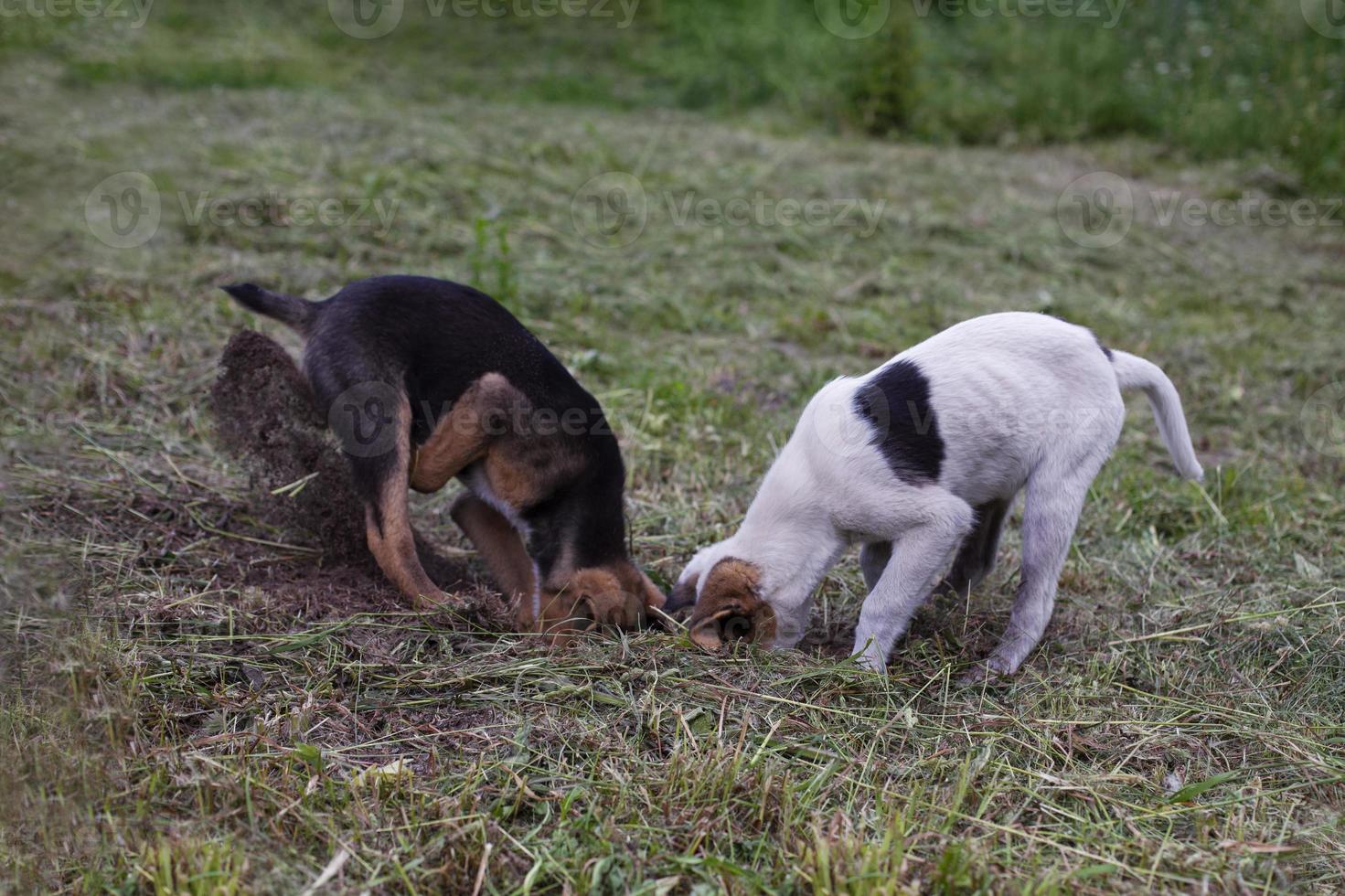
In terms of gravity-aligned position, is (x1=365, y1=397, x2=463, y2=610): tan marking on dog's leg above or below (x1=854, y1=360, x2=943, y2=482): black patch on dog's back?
below

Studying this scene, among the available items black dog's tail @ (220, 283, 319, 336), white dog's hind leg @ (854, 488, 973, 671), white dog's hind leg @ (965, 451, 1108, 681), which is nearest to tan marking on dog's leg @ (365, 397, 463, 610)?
black dog's tail @ (220, 283, 319, 336)

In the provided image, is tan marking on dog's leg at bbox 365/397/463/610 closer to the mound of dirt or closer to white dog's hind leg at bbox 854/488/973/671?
the mound of dirt

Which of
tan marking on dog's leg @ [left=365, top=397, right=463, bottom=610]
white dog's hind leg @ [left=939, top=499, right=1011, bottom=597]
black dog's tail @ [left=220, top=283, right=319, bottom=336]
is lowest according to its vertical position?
white dog's hind leg @ [left=939, top=499, right=1011, bottom=597]

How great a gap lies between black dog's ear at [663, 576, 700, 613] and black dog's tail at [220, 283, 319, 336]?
1.91 meters

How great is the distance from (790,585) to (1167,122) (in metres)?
11.6

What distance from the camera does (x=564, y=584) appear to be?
4246mm

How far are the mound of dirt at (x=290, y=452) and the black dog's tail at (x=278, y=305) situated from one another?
117 mm

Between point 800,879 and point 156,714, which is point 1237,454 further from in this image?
point 156,714

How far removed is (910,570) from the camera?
12.6 feet

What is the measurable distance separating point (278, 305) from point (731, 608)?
89.6 inches

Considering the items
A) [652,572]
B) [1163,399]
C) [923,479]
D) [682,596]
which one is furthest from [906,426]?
[652,572]

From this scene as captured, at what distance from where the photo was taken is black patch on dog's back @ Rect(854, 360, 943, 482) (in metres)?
3.91

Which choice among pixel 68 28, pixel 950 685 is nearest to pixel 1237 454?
pixel 950 685

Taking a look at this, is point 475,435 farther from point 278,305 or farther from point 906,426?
point 906,426
